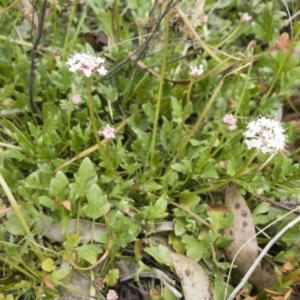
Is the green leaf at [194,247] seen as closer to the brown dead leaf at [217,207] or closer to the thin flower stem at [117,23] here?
the brown dead leaf at [217,207]

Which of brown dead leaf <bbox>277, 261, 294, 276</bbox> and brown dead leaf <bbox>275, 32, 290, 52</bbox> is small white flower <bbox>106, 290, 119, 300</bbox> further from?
brown dead leaf <bbox>275, 32, 290, 52</bbox>

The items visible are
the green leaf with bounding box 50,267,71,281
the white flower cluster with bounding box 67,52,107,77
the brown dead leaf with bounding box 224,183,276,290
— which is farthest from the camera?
the brown dead leaf with bounding box 224,183,276,290

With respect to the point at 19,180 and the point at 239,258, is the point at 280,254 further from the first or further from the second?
the point at 19,180

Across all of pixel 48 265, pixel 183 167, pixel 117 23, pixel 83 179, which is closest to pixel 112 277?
pixel 48 265

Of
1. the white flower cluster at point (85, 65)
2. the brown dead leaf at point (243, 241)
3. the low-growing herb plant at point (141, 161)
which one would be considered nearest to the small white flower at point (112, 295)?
the low-growing herb plant at point (141, 161)

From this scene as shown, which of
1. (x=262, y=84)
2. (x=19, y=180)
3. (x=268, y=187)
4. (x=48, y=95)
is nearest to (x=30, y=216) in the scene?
(x=19, y=180)

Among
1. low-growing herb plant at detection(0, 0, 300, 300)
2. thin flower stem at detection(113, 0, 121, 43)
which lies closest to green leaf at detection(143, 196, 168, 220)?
low-growing herb plant at detection(0, 0, 300, 300)
